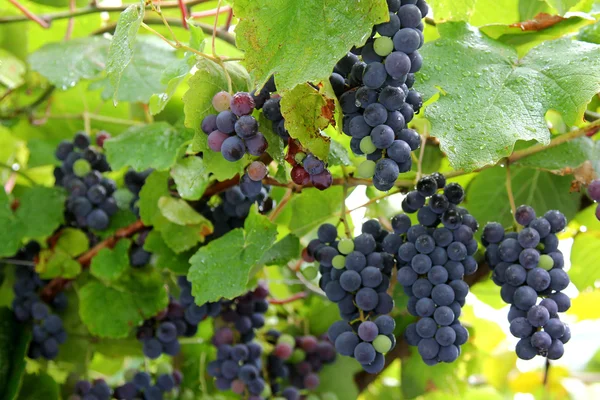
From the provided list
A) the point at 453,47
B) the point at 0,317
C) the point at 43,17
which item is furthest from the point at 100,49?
the point at 453,47

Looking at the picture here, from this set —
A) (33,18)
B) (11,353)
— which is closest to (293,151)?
(11,353)

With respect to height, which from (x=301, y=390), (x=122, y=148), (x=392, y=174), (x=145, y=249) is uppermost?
(x=392, y=174)

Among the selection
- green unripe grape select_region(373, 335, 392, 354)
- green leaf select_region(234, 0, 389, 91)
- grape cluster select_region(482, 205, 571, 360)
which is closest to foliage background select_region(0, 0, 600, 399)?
green leaf select_region(234, 0, 389, 91)

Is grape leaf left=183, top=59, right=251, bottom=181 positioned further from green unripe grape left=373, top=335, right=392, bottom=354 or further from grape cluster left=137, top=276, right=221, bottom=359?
grape cluster left=137, top=276, right=221, bottom=359

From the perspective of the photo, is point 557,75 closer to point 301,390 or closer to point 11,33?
point 301,390

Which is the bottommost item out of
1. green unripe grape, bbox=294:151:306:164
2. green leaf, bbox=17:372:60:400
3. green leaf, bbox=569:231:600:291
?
green leaf, bbox=17:372:60:400

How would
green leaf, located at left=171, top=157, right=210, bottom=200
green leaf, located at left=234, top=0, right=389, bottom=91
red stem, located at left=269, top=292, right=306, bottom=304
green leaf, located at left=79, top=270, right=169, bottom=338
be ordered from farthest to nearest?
red stem, located at left=269, top=292, right=306, bottom=304
green leaf, located at left=79, top=270, right=169, bottom=338
green leaf, located at left=171, top=157, right=210, bottom=200
green leaf, located at left=234, top=0, right=389, bottom=91

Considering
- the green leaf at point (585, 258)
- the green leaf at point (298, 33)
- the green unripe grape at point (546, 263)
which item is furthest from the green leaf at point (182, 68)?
the green leaf at point (585, 258)
